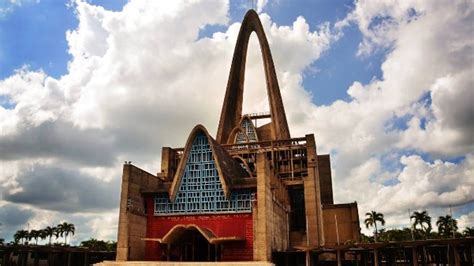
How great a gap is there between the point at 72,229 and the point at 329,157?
5654cm

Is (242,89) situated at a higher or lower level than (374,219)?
higher

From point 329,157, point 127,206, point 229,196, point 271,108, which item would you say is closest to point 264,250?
point 229,196

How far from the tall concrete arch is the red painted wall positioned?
23.9 metres

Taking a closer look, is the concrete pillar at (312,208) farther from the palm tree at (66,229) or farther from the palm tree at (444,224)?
the palm tree at (66,229)

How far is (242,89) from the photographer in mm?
70188

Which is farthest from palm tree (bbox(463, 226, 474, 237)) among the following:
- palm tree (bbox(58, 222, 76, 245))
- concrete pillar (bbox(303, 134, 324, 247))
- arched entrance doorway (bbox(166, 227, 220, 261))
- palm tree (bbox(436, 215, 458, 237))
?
palm tree (bbox(58, 222, 76, 245))

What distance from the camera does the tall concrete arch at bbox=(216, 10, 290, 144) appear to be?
6031 centimetres

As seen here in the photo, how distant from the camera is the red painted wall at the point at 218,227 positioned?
33.9 m

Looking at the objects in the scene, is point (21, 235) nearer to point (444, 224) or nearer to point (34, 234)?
point (34, 234)

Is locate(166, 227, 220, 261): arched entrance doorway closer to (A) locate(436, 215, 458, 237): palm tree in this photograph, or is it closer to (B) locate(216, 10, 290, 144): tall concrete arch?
(B) locate(216, 10, 290, 144): tall concrete arch

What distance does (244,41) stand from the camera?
243 ft

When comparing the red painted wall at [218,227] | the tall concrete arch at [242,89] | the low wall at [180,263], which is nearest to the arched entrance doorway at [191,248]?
the red painted wall at [218,227]

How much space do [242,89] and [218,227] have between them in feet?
127

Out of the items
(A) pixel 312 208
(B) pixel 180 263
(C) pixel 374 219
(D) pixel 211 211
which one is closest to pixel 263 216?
(D) pixel 211 211
